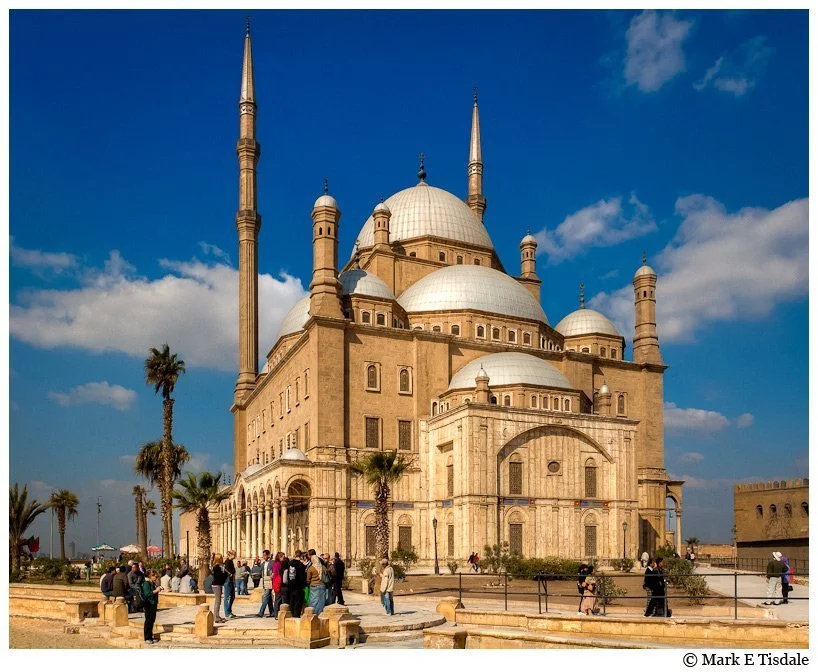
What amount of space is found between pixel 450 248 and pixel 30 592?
1419 inches

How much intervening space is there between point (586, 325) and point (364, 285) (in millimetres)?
14725

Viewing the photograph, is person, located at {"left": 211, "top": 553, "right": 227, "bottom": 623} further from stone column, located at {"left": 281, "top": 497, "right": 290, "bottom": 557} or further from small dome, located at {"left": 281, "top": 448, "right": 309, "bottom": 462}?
small dome, located at {"left": 281, "top": 448, "right": 309, "bottom": 462}

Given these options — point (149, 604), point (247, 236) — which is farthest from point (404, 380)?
point (149, 604)

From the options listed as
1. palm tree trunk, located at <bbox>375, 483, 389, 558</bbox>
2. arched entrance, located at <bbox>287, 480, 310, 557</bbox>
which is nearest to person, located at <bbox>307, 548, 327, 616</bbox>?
palm tree trunk, located at <bbox>375, 483, 389, 558</bbox>

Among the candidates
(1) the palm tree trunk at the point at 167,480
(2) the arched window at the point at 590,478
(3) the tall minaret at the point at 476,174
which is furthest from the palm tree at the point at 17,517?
(3) the tall minaret at the point at 476,174

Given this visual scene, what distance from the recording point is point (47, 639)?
60.6ft

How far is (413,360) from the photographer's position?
45.8m

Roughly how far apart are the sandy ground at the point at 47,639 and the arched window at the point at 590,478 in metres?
26.6

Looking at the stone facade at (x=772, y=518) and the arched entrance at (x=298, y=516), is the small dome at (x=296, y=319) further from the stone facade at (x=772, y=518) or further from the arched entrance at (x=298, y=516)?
the stone facade at (x=772, y=518)

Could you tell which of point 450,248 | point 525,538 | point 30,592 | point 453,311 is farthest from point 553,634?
point 450,248

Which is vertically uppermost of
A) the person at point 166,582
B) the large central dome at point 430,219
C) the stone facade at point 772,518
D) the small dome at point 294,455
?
the large central dome at point 430,219

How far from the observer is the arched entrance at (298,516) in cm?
4138

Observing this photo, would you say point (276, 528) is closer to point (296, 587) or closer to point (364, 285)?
point (364, 285)
